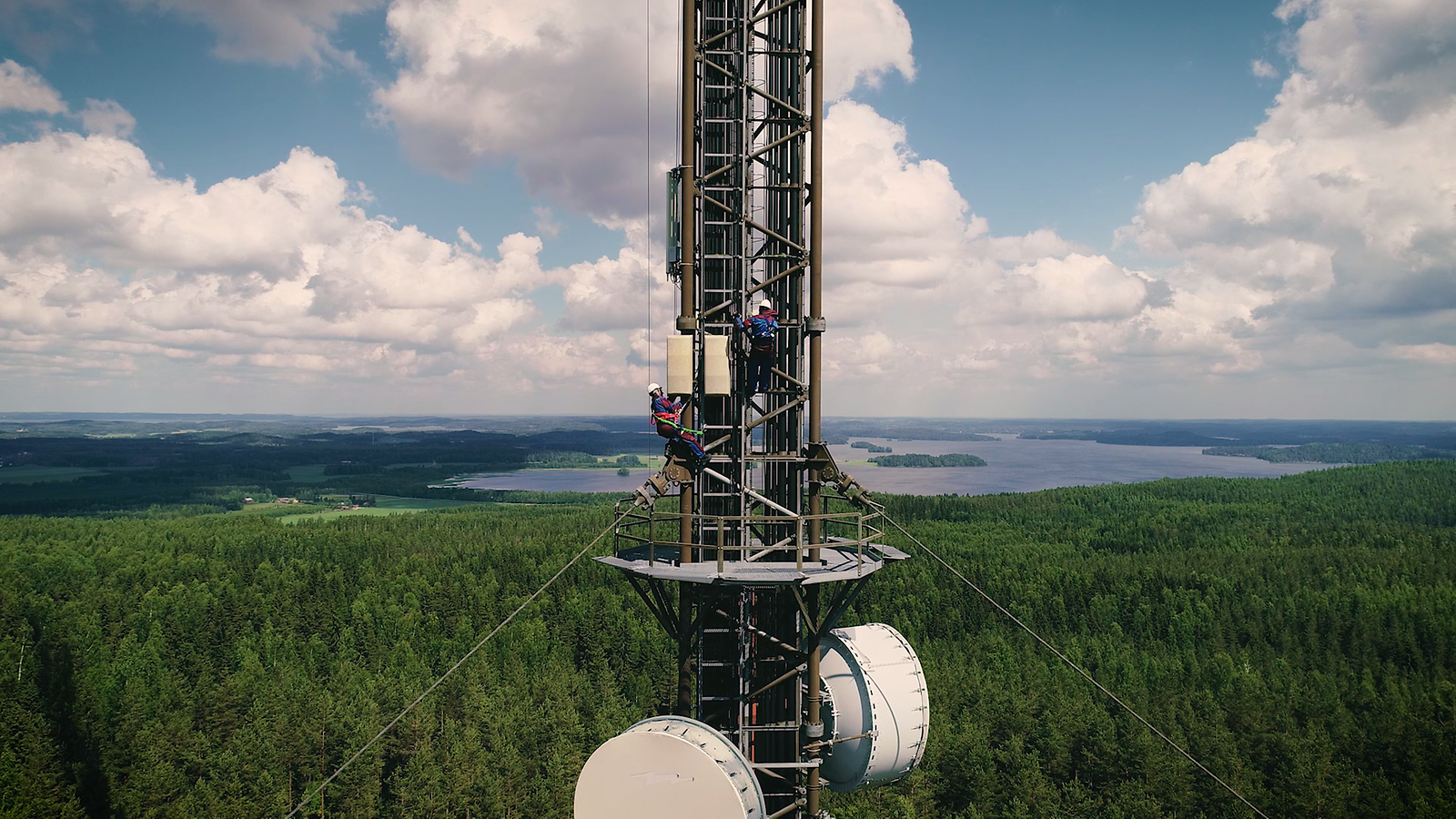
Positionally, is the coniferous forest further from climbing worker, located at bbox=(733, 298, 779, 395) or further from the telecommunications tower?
climbing worker, located at bbox=(733, 298, 779, 395)

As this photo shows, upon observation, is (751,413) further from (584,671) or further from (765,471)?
(584,671)

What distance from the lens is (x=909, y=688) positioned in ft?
52.6

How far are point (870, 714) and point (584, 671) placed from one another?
50.6m

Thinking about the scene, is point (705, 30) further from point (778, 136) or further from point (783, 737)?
point (783, 737)

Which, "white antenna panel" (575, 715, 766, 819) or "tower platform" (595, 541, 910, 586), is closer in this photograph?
"white antenna panel" (575, 715, 766, 819)

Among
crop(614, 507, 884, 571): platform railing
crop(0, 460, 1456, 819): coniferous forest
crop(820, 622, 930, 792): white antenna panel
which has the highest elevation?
crop(614, 507, 884, 571): platform railing

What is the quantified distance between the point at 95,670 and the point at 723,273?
60.5m

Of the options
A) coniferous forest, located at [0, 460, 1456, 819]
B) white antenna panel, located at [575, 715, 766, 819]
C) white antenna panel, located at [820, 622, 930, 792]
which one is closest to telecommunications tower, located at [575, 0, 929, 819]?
white antenna panel, located at [820, 622, 930, 792]

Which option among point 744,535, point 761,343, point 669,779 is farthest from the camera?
point 744,535

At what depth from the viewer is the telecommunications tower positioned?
15.2 m

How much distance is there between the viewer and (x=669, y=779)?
12617 millimetres

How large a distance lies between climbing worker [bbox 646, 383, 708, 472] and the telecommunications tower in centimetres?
19

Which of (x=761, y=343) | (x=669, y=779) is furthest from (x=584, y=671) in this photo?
(x=761, y=343)

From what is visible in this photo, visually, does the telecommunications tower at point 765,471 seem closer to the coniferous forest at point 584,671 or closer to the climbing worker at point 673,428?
the climbing worker at point 673,428
